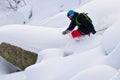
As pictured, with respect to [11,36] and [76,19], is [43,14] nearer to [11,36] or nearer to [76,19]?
[11,36]

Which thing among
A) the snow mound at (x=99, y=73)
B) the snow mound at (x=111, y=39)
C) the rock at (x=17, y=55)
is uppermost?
the snow mound at (x=99, y=73)

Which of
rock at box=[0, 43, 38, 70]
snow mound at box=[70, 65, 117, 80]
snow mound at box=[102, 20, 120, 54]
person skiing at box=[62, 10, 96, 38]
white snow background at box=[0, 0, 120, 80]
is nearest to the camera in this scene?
snow mound at box=[70, 65, 117, 80]

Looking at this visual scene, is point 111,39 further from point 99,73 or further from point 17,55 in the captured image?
point 17,55

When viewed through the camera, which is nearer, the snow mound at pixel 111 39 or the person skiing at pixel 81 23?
the snow mound at pixel 111 39

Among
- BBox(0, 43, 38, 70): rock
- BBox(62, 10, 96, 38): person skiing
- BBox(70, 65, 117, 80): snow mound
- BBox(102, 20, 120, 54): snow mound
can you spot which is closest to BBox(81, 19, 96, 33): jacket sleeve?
BBox(62, 10, 96, 38): person skiing

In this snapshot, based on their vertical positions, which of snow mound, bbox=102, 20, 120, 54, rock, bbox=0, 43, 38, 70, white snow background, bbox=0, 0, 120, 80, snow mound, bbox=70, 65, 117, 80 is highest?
snow mound, bbox=70, 65, 117, 80

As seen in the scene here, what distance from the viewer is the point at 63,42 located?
10117mm

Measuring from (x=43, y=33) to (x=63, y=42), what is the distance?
0.84 metres

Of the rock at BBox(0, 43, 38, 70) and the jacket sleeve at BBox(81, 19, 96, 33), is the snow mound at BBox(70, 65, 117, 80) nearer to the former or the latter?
the jacket sleeve at BBox(81, 19, 96, 33)

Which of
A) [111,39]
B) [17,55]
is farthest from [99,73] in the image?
[17,55]

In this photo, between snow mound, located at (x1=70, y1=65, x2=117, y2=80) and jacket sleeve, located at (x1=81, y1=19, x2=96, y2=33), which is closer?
snow mound, located at (x1=70, y1=65, x2=117, y2=80)

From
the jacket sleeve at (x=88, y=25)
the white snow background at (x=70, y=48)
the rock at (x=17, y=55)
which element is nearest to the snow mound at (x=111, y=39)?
the white snow background at (x=70, y=48)

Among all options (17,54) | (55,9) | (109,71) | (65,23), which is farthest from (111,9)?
(55,9)

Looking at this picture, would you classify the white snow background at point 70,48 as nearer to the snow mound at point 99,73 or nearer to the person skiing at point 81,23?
the snow mound at point 99,73
